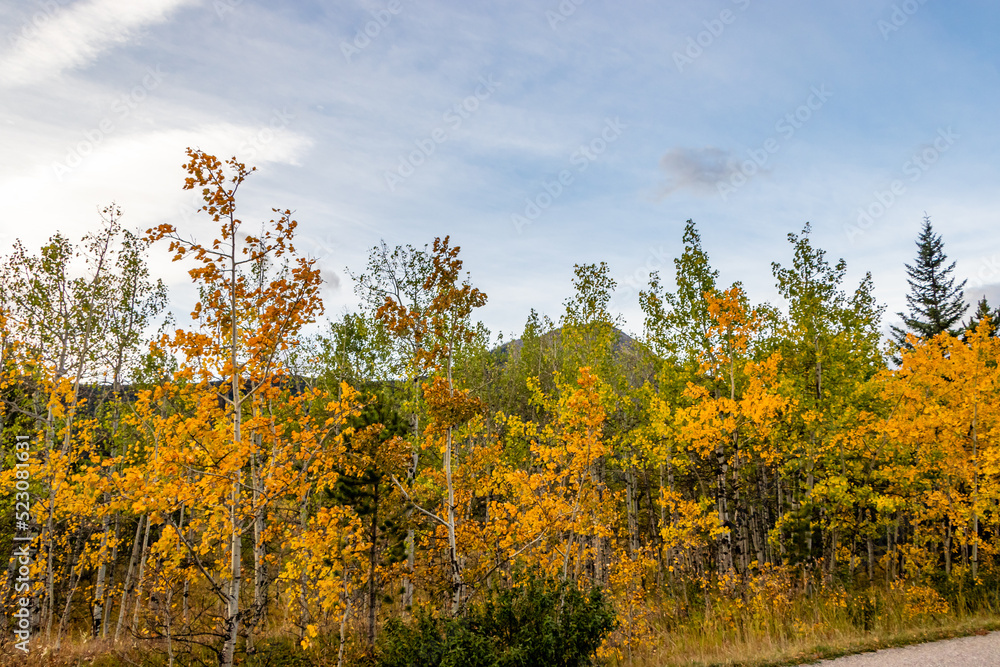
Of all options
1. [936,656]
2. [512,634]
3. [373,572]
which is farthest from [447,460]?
[936,656]

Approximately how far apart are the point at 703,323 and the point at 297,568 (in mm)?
13442

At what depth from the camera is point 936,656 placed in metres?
9.12

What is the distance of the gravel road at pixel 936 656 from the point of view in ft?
28.5

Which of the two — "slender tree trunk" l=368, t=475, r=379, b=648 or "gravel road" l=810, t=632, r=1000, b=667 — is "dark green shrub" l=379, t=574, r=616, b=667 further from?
"slender tree trunk" l=368, t=475, r=379, b=648

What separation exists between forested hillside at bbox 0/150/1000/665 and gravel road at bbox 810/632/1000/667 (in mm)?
1297

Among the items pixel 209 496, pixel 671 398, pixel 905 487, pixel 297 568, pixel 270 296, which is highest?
pixel 270 296

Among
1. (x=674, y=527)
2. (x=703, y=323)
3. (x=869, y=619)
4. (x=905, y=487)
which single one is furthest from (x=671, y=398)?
(x=869, y=619)

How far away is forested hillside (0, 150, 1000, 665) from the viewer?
25.0 ft

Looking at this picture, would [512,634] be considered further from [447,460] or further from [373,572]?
[373,572]

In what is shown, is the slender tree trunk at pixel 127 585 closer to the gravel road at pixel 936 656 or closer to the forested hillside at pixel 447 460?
the forested hillside at pixel 447 460

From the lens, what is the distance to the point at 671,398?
→ 18422mm

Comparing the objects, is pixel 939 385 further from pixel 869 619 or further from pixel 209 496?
pixel 209 496

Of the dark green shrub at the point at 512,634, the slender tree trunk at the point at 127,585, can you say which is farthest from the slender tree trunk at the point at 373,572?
the slender tree trunk at the point at 127,585

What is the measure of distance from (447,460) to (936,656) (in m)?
9.10
